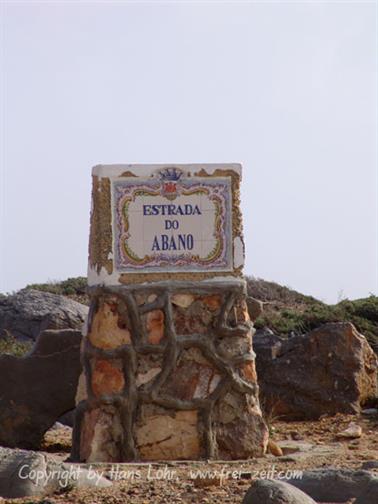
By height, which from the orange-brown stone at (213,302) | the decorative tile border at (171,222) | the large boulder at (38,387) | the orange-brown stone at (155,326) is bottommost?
the large boulder at (38,387)

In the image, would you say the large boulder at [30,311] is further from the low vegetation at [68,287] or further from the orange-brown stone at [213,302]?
the orange-brown stone at [213,302]

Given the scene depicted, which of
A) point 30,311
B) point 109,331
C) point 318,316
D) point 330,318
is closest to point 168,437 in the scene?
point 109,331

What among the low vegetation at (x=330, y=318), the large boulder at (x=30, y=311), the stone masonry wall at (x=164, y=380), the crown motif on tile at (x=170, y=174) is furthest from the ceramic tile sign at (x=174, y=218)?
the low vegetation at (x=330, y=318)

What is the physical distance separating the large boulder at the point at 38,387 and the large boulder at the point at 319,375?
9.06 ft

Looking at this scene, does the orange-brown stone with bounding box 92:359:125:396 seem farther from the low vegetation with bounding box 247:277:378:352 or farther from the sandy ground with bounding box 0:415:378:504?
the low vegetation with bounding box 247:277:378:352

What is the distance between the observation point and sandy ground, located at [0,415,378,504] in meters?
9.23

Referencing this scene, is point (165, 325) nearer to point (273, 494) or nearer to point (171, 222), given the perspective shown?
point (171, 222)

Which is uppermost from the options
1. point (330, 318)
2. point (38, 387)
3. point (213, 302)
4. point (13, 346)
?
point (330, 318)

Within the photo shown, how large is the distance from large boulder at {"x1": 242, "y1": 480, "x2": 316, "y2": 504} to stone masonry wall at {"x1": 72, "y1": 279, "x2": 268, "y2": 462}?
12.9ft

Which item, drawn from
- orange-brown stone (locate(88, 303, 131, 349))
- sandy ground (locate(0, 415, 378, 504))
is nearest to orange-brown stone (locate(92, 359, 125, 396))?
orange-brown stone (locate(88, 303, 131, 349))

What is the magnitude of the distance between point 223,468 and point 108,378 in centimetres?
166

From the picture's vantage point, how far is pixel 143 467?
1107cm

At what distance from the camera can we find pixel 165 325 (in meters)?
12.1

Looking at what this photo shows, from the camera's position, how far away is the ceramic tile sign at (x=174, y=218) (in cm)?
1216
